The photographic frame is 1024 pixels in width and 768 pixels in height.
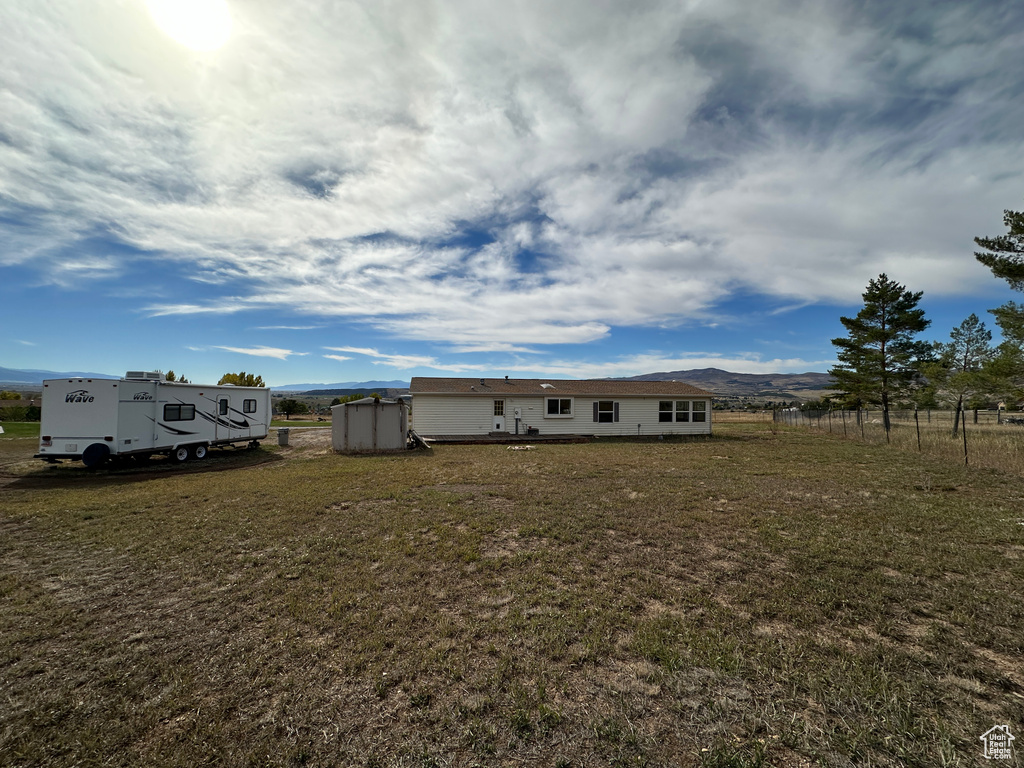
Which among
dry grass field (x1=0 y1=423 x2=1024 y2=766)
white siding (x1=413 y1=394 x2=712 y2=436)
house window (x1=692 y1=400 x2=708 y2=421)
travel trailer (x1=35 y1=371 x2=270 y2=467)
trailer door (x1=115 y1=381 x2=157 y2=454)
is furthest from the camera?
house window (x1=692 y1=400 x2=708 y2=421)

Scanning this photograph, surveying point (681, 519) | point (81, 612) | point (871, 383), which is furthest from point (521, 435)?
point (871, 383)

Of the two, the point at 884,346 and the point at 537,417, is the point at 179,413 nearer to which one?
the point at 537,417

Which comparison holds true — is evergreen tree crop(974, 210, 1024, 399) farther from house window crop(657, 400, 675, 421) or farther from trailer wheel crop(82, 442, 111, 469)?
trailer wheel crop(82, 442, 111, 469)

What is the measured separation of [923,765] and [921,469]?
13895 millimetres

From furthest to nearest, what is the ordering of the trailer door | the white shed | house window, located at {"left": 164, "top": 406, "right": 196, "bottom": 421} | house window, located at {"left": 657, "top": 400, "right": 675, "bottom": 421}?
house window, located at {"left": 657, "top": 400, "right": 675, "bottom": 421} < the white shed < house window, located at {"left": 164, "top": 406, "right": 196, "bottom": 421} < the trailer door

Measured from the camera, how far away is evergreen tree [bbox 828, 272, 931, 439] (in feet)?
91.7

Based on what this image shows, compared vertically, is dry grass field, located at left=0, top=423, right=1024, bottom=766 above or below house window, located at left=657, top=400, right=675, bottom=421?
below

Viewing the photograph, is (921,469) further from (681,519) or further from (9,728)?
(9,728)

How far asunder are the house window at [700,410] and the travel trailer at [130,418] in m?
23.8

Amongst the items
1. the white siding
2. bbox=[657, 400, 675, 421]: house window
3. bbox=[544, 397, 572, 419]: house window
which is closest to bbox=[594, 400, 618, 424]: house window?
the white siding

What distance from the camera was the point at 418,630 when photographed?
155 inches


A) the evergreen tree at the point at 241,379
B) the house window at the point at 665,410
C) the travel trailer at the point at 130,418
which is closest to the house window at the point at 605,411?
the house window at the point at 665,410

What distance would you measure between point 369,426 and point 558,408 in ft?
33.5

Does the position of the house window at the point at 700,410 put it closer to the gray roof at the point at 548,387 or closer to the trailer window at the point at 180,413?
the gray roof at the point at 548,387
